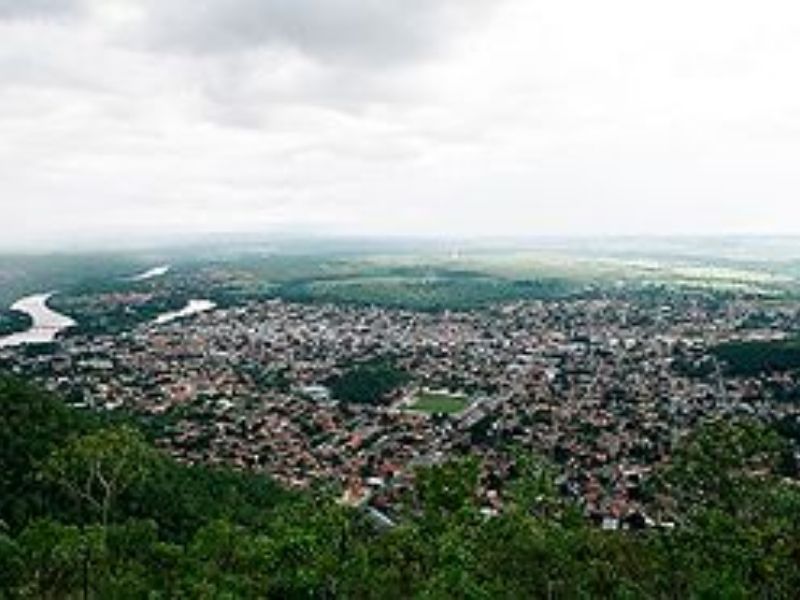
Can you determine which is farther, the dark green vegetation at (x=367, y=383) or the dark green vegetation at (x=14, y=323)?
the dark green vegetation at (x=14, y=323)

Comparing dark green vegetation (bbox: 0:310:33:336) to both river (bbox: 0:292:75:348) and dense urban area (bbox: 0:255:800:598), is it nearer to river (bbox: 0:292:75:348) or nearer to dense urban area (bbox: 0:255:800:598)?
river (bbox: 0:292:75:348)

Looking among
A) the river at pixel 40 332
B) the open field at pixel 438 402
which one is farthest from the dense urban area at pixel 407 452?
the river at pixel 40 332

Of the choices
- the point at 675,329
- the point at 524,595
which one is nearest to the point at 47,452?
the point at 524,595

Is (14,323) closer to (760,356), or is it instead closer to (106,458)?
(760,356)

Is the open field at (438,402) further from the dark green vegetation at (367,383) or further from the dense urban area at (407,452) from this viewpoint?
the dark green vegetation at (367,383)

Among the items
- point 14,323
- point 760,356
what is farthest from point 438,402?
point 14,323

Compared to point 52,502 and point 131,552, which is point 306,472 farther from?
point 131,552
